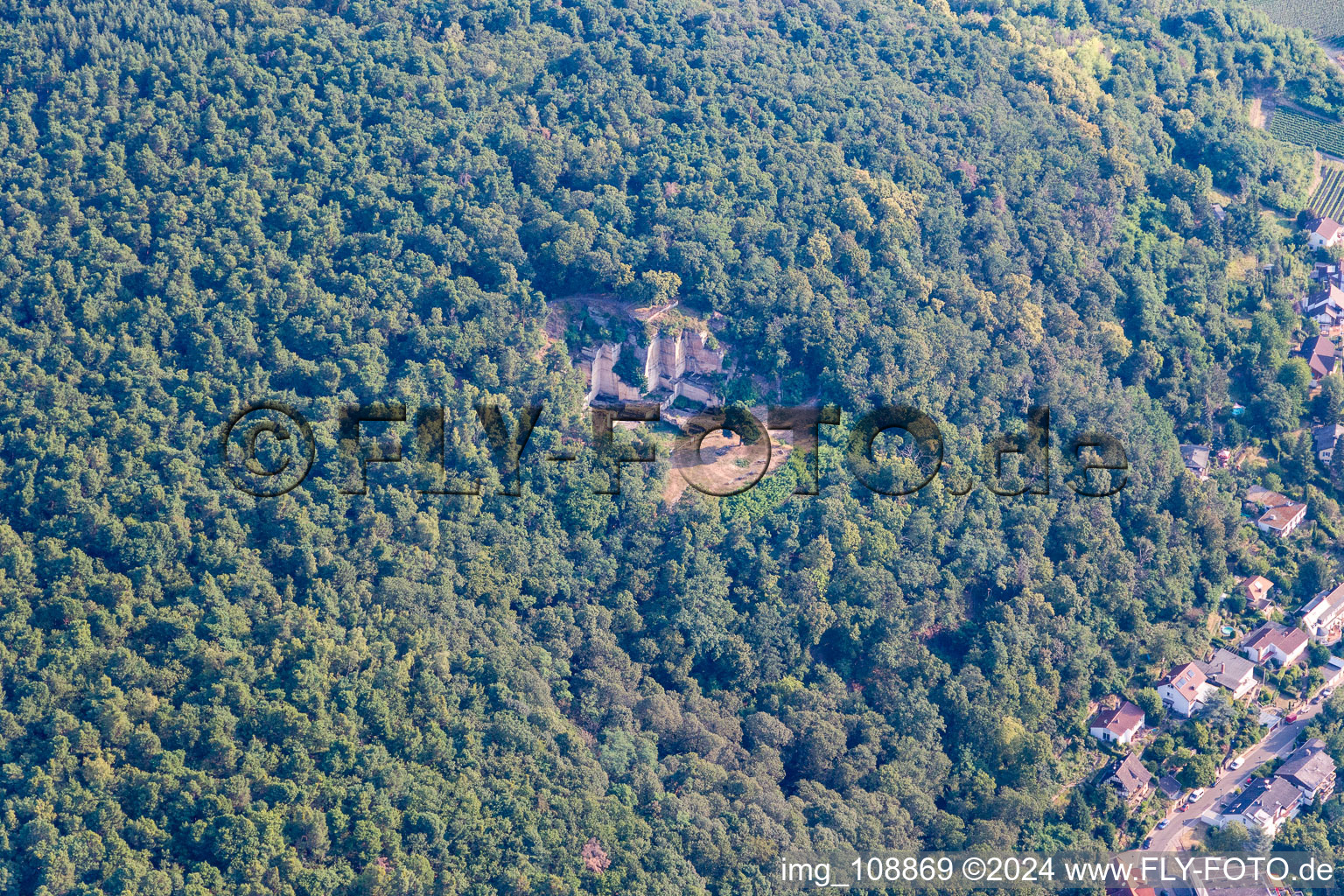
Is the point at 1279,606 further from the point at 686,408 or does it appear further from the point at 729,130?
the point at 729,130

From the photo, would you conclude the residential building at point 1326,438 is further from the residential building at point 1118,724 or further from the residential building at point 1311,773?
the residential building at point 1118,724

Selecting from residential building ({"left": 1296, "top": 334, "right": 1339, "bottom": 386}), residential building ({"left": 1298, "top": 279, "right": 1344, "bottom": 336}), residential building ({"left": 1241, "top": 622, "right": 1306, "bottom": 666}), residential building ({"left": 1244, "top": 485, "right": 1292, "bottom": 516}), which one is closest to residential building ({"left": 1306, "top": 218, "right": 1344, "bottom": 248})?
residential building ({"left": 1298, "top": 279, "right": 1344, "bottom": 336})

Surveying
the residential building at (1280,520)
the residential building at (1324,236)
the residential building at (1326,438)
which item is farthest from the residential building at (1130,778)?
the residential building at (1324,236)

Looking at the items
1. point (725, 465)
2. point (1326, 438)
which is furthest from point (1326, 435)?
point (725, 465)

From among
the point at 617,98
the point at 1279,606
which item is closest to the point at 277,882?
the point at 617,98

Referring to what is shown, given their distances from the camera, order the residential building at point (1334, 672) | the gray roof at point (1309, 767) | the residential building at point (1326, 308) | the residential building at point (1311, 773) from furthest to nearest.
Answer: the residential building at point (1326, 308), the residential building at point (1334, 672), the gray roof at point (1309, 767), the residential building at point (1311, 773)

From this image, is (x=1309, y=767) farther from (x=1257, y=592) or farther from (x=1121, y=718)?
(x=1257, y=592)
